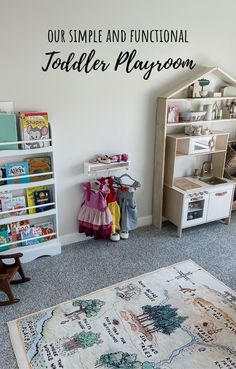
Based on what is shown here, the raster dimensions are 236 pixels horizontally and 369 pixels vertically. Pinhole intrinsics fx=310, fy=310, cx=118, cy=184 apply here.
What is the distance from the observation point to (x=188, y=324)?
2096 millimetres

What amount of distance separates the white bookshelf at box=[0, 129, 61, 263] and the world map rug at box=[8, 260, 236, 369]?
0.68 meters

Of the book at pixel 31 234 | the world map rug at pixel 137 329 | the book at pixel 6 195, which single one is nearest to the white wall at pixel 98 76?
the book at pixel 31 234

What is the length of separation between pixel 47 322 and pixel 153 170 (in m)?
1.88

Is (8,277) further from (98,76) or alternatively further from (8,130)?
(98,76)

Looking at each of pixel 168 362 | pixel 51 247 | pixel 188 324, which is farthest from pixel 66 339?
pixel 51 247

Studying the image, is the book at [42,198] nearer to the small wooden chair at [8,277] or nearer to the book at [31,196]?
the book at [31,196]

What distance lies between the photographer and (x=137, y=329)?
2045mm

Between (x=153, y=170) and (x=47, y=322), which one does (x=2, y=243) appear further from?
(x=153, y=170)

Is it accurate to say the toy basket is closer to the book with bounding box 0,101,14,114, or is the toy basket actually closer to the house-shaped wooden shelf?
the house-shaped wooden shelf

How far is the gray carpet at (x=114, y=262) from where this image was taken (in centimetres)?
234

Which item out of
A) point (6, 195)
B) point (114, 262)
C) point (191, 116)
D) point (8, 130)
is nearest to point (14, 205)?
point (6, 195)

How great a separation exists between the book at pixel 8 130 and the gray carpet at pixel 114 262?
1.06 meters

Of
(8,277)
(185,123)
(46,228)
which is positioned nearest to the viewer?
(8,277)

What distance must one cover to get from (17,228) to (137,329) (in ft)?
4.32
